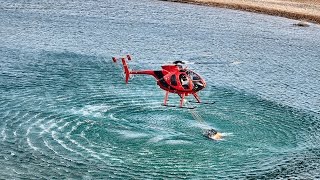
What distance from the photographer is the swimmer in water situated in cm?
3984

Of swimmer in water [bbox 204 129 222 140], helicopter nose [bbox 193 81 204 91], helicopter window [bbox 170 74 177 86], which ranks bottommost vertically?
swimmer in water [bbox 204 129 222 140]

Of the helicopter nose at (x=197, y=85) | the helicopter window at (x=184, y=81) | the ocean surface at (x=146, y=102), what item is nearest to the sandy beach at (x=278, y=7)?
the ocean surface at (x=146, y=102)

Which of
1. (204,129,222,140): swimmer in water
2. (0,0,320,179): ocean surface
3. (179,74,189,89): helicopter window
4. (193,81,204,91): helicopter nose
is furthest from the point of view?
(193,81,204,91): helicopter nose

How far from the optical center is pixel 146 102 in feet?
156

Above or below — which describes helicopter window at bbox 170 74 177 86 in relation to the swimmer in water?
above

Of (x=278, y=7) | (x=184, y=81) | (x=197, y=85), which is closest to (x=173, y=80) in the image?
(x=184, y=81)

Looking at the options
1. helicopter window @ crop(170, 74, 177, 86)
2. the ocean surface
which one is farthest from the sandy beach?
helicopter window @ crop(170, 74, 177, 86)

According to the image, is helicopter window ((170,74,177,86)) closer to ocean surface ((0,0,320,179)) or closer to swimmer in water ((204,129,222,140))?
ocean surface ((0,0,320,179))

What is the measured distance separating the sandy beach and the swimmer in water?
64.7 m

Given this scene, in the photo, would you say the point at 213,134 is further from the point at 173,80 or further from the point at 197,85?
the point at 173,80

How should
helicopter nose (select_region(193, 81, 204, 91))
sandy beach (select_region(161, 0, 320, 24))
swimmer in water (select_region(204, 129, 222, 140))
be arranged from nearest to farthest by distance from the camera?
1. swimmer in water (select_region(204, 129, 222, 140))
2. helicopter nose (select_region(193, 81, 204, 91))
3. sandy beach (select_region(161, 0, 320, 24))

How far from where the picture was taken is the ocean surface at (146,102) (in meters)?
35.5

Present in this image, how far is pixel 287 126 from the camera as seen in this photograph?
4384 cm

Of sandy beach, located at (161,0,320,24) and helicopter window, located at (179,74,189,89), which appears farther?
sandy beach, located at (161,0,320,24)
